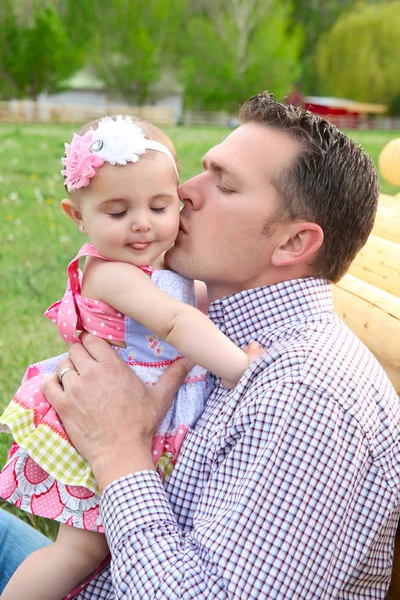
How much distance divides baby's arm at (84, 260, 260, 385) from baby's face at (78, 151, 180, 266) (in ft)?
0.22

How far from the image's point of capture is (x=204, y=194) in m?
2.46

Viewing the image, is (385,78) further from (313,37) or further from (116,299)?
(116,299)

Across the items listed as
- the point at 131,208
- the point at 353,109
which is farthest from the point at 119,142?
the point at 353,109

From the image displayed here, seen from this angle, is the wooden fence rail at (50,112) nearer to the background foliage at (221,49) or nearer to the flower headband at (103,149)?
the background foliage at (221,49)

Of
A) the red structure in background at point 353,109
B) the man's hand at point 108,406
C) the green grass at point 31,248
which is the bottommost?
the red structure in background at point 353,109

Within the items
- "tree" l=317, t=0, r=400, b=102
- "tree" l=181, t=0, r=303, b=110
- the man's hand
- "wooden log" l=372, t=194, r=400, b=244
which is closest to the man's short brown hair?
the man's hand

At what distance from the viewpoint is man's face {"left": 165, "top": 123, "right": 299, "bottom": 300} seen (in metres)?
2.38

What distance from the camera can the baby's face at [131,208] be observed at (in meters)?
2.20

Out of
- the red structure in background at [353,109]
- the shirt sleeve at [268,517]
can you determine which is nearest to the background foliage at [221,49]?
the red structure in background at [353,109]

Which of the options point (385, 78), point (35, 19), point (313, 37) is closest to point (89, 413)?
point (35, 19)

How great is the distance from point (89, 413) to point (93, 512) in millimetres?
276

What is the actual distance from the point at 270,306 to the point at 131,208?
0.51 m

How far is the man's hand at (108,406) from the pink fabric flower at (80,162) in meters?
0.46

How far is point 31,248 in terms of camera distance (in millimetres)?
7977
